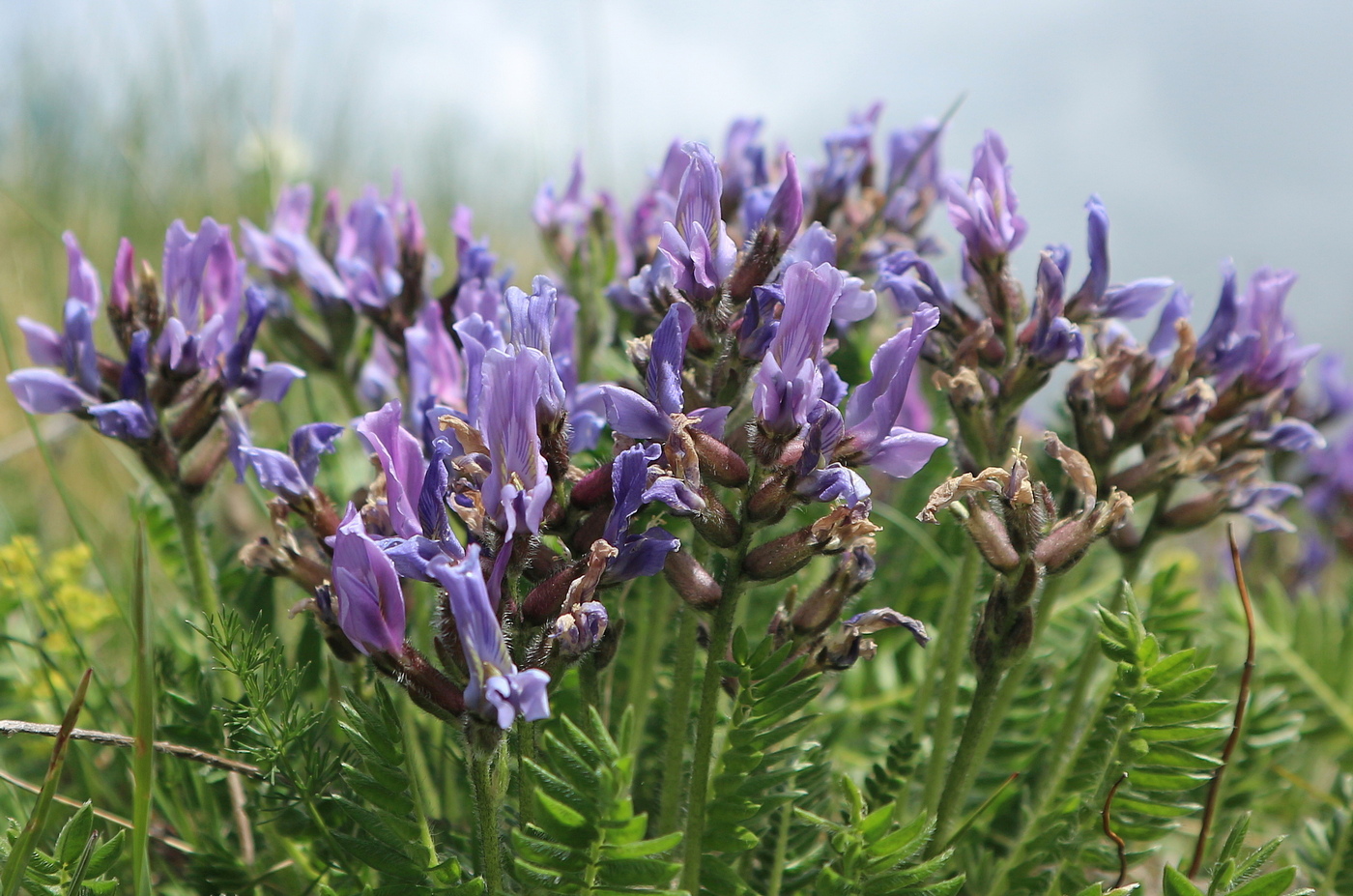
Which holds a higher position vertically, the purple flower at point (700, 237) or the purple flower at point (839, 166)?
the purple flower at point (839, 166)

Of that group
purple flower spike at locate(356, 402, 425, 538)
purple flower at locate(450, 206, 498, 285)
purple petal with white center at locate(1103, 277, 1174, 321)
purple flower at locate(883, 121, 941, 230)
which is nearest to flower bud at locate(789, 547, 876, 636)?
purple flower spike at locate(356, 402, 425, 538)

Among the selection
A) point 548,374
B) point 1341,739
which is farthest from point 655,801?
point 1341,739

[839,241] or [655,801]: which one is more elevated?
[839,241]

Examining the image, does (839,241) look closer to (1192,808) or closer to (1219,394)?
(1219,394)

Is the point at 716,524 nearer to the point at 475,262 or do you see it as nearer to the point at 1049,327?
the point at 1049,327

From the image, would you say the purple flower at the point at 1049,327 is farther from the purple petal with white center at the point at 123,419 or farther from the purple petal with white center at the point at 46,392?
the purple petal with white center at the point at 46,392

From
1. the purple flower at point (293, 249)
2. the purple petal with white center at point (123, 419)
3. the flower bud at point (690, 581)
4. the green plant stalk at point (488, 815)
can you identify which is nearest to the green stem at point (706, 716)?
the flower bud at point (690, 581)
